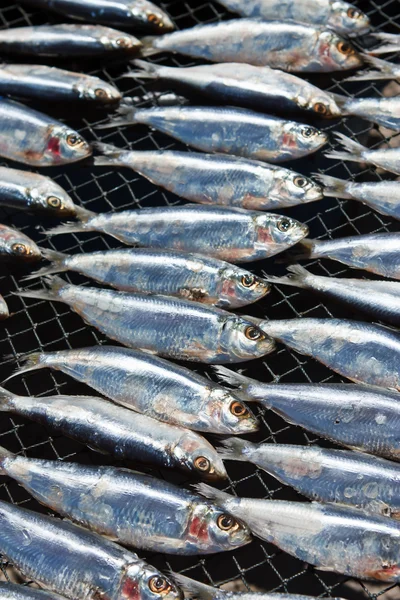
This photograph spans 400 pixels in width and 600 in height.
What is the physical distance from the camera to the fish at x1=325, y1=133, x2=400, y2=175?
13.6 feet

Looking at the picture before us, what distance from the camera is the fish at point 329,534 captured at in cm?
303

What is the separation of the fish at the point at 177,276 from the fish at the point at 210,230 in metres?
0.13

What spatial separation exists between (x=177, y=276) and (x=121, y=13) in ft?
6.95

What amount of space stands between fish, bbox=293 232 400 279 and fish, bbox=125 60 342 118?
966 millimetres

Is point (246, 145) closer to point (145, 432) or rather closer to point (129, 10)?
point (129, 10)

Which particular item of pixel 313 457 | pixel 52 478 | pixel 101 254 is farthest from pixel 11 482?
pixel 313 457

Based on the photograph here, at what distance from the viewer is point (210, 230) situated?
392 centimetres

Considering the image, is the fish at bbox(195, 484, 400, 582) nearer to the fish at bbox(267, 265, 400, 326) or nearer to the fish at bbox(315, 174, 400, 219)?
the fish at bbox(267, 265, 400, 326)

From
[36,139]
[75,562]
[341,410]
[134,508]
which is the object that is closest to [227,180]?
[36,139]

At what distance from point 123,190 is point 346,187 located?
60.6 inches

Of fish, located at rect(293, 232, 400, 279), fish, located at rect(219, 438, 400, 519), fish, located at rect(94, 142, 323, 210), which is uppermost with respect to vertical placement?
fish, located at rect(94, 142, 323, 210)

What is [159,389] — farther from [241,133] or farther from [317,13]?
[317,13]

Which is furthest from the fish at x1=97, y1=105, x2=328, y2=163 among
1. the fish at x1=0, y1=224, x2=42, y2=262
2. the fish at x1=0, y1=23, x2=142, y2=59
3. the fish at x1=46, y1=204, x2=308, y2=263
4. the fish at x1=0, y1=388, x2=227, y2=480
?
the fish at x1=0, y1=388, x2=227, y2=480

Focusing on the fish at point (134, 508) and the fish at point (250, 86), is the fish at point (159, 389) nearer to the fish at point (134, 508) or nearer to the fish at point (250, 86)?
the fish at point (134, 508)
